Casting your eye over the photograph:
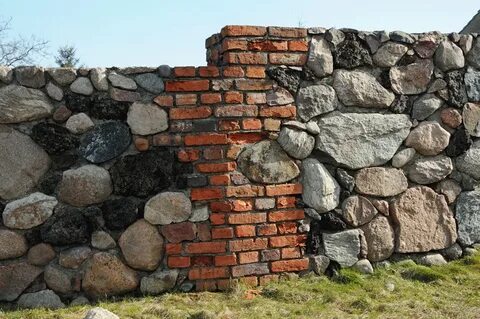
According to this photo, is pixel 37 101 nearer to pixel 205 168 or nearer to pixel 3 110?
pixel 3 110

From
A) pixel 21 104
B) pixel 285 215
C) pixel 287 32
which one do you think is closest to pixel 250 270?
pixel 285 215

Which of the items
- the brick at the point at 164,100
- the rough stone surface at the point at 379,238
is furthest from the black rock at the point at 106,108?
the rough stone surface at the point at 379,238

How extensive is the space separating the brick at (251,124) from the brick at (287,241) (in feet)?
2.56

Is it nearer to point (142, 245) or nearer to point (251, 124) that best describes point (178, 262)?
point (142, 245)

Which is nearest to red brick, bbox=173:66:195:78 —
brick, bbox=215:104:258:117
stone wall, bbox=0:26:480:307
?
stone wall, bbox=0:26:480:307

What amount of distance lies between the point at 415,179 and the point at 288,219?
115 centimetres

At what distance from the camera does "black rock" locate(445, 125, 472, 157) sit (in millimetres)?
4434

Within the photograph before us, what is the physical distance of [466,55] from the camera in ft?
14.8

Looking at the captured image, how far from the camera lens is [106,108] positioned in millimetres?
3666

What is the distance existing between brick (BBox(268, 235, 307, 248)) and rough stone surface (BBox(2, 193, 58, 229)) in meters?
1.51

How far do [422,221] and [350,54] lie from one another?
142 centimetres

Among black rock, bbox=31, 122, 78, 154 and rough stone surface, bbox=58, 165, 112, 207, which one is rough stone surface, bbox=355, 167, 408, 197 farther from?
black rock, bbox=31, 122, 78, 154

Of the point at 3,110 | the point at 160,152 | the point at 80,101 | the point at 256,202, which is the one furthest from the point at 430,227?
the point at 3,110

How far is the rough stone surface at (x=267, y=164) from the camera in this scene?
3805mm
